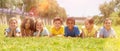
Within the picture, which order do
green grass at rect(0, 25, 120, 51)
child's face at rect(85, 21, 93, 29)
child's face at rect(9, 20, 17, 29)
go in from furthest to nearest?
child's face at rect(85, 21, 93, 29) < child's face at rect(9, 20, 17, 29) < green grass at rect(0, 25, 120, 51)

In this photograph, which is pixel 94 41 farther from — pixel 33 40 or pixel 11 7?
pixel 11 7

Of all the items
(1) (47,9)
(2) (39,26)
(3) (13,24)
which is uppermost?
(3) (13,24)

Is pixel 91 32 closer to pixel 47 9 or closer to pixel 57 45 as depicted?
pixel 57 45

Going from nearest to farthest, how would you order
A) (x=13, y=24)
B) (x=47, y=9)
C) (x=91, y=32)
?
1. (x=13, y=24)
2. (x=91, y=32)
3. (x=47, y=9)

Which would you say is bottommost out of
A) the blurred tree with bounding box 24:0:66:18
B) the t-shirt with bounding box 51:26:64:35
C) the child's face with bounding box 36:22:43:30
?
the blurred tree with bounding box 24:0:66:18

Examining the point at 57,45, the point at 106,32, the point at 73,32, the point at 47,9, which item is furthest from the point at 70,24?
the point at 47,9

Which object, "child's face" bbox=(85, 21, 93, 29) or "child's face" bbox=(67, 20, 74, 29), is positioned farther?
"child's face" bbox=(67, 20, 74, 29)

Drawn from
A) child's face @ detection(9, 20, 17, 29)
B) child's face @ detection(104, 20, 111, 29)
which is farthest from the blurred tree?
child's face @ detection(104, 20, 111, 29)

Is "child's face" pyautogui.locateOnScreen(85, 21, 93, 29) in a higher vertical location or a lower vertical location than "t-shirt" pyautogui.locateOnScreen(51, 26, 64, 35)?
higher

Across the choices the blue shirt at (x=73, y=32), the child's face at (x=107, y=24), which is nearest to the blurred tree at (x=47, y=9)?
the blue shirt at (x=73, y=32)

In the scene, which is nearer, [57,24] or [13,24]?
[13,24]

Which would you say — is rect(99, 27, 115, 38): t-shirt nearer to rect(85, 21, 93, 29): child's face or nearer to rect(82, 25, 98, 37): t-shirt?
rect(82, 25, 98, 37): t-shirt

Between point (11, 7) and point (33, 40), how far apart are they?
37.1 m

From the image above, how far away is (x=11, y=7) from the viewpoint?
48.3m
